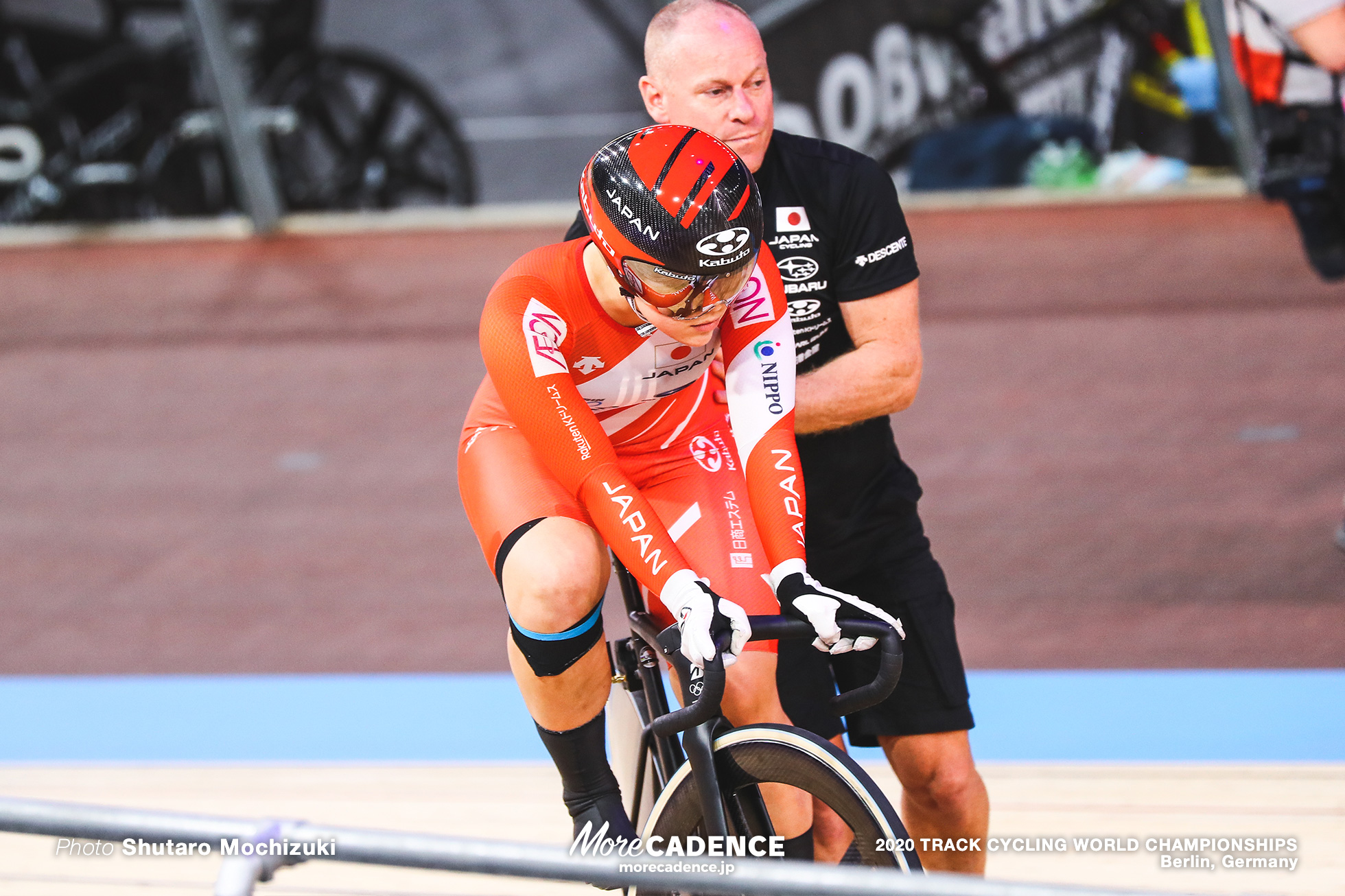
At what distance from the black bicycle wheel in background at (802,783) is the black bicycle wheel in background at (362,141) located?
7.05m

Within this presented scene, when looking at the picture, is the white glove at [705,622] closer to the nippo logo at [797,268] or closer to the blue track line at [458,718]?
the nippo logo at [797,268]

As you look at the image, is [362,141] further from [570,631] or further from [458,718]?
[570,631]

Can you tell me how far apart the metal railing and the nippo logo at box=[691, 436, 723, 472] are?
3.43 feet

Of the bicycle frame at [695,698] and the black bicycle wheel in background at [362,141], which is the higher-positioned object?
the bicycle frame at [695,698]

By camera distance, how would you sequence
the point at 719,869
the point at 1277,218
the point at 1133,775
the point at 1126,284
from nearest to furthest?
the point at 719,869, the point at 1133,775, the point at 1126,284, the point at 1277,218

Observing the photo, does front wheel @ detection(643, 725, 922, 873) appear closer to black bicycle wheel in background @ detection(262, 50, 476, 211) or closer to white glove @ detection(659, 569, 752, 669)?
white glove @ detection(659, 569, 752, 669)

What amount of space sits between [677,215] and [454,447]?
4.26 metres

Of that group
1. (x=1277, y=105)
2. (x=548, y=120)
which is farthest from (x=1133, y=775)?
→ (x=548, y=120)

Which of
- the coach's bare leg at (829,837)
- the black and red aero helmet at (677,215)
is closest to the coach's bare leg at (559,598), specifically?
the black and red aero helmet at (677,215)

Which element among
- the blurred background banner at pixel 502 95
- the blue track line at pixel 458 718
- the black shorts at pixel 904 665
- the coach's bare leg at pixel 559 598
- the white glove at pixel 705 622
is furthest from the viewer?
the blurred background banner at pixel 502 95

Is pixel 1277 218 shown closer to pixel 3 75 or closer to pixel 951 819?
pixel 951 819

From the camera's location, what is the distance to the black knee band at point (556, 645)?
2.10 m

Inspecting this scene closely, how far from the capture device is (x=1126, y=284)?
7.09 meters

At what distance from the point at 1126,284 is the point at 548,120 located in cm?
363
